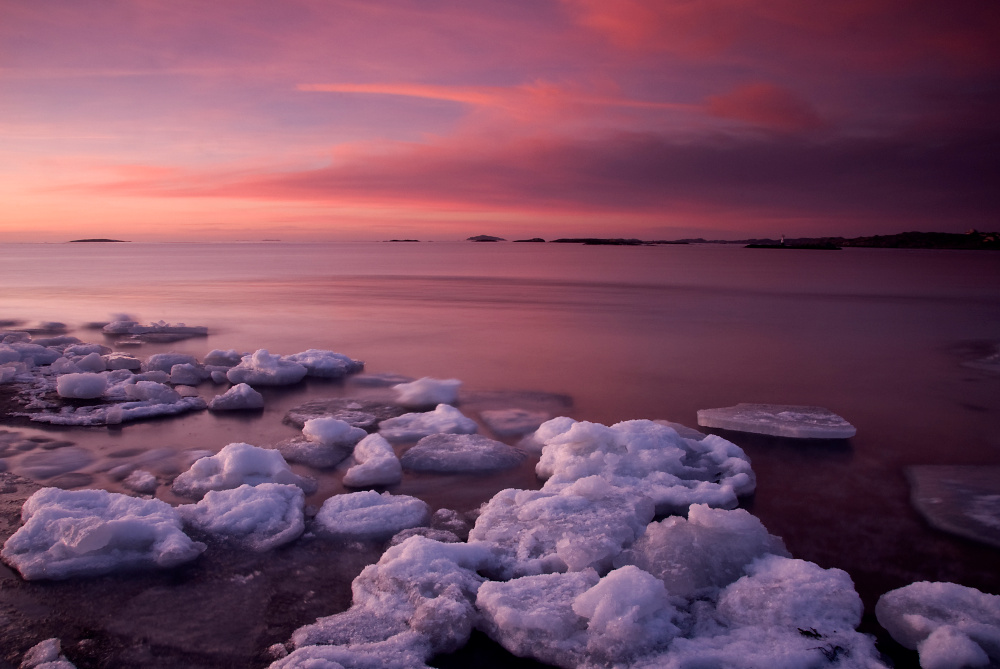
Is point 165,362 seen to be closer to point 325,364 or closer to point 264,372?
point 264,372

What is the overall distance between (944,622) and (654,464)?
190cm

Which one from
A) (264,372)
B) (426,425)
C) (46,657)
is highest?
(264,372)

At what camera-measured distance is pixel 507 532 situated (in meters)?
3.40

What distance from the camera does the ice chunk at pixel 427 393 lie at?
623 centimetres

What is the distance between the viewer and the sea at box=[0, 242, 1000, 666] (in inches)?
112

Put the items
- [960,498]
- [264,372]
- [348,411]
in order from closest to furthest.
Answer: [960,498] < [348,411] < [264,372]

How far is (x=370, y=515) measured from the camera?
11.6ft

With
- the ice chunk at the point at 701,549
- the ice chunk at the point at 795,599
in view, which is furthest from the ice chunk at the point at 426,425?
the ice chunk at the point at 795,599

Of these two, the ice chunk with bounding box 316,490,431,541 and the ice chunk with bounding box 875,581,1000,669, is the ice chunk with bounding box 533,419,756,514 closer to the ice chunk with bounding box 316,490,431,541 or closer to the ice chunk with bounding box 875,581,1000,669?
the ice chunk with bounding box 316,490,431,541

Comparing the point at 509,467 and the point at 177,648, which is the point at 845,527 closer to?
the point at 509,467

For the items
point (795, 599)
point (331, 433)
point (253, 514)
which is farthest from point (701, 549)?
point (331, 433)

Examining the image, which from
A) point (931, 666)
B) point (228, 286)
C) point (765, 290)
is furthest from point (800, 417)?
point (228, 286)

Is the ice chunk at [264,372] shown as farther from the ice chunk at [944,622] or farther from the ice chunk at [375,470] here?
the ice chunk at [944,622]

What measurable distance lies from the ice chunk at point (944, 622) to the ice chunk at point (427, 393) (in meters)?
4.25
